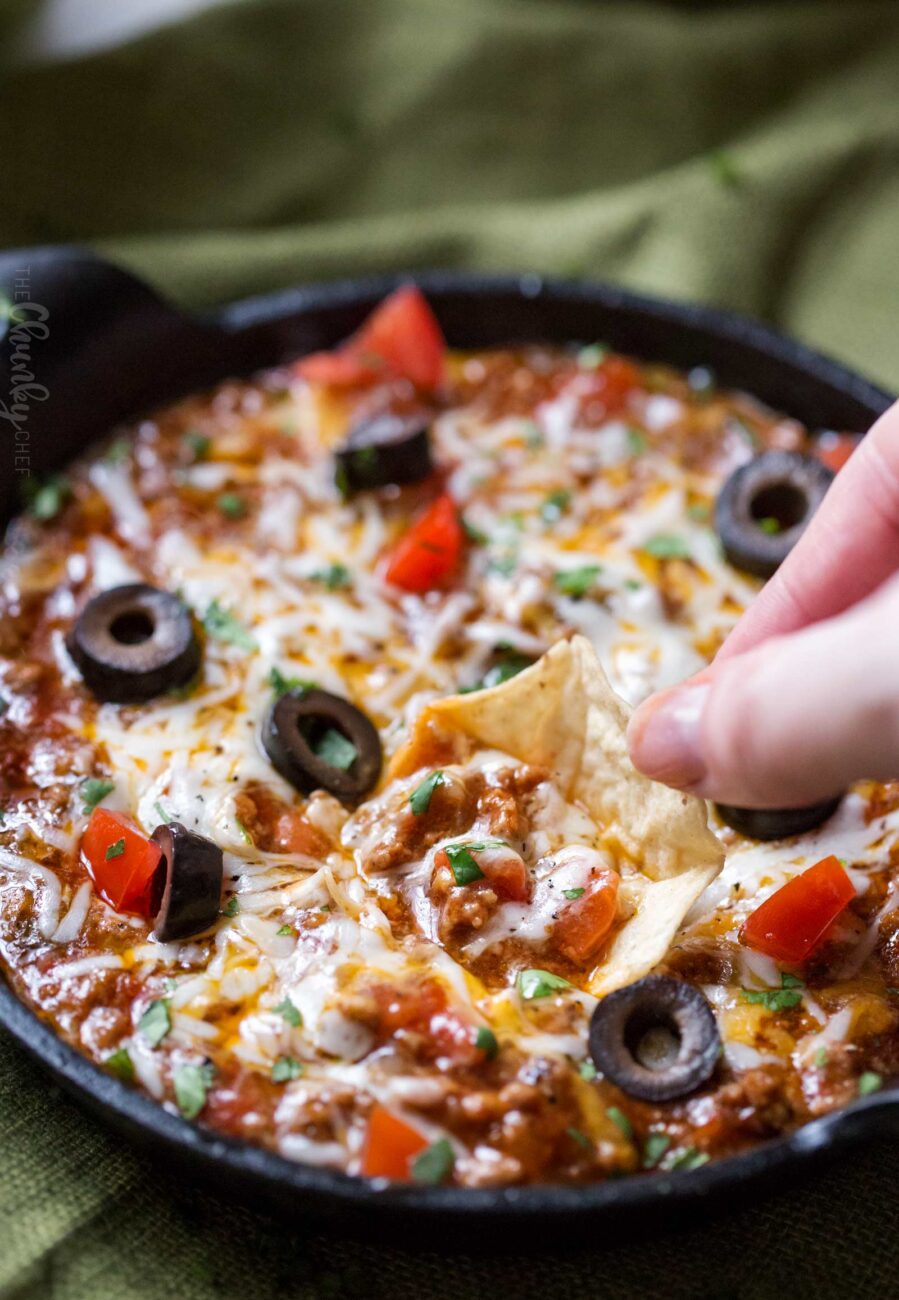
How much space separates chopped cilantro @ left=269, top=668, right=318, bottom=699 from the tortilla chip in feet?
1.12

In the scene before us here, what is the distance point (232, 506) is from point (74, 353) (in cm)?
72

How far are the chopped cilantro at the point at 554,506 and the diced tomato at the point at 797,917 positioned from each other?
4.82 ft

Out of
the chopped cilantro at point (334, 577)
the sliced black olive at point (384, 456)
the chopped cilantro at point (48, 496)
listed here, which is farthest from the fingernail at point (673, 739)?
the chopped cilantro at point (48, 496)

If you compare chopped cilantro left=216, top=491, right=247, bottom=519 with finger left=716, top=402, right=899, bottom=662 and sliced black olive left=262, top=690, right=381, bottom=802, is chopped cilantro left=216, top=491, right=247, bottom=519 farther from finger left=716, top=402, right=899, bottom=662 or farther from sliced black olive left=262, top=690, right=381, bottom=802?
finger left=716, top=402, right=899, bottom=662

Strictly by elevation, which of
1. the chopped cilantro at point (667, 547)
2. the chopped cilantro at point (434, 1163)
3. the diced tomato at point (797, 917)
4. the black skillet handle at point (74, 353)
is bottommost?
the diced tomato at point (797, 917)

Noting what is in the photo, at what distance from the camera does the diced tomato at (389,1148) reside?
111 inches

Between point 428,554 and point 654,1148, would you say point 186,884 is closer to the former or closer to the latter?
point 654,1148

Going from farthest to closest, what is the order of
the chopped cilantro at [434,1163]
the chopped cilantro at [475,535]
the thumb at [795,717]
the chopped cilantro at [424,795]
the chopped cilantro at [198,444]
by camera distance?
the chopped cilantro at [198,444]
the chopped cilantro at [475,535]
the chopped cilantro at [424,795]
the chopped cilantro at [434,1163]
the thumb at [795,717]

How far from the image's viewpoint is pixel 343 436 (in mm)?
4590

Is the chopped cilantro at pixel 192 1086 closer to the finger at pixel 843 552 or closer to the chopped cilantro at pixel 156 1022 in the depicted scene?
the chopped cilantro at pixel 156 1022

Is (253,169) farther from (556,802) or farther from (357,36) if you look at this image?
(556,802)

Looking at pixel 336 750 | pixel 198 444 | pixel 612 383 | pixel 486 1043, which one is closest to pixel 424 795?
pixel 336 750

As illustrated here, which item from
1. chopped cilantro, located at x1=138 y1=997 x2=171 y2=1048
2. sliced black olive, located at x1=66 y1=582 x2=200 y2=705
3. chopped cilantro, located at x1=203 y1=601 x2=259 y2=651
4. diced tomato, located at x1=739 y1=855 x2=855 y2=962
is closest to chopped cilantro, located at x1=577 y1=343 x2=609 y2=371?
chopped cilantro, located at x1=203 y1=601 x2=259 y2=651

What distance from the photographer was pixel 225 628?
3898 millimetres
